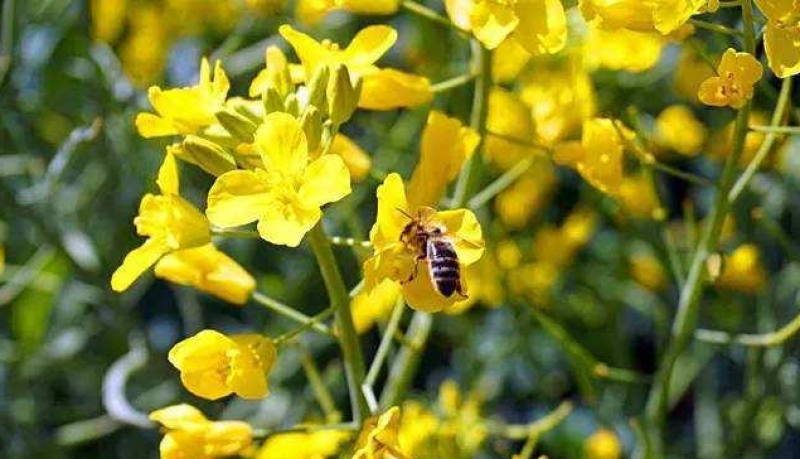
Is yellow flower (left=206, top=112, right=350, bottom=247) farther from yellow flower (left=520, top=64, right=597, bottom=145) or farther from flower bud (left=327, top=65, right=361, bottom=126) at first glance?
yellow flower (left=520, top=64, right=597, bottom=145)

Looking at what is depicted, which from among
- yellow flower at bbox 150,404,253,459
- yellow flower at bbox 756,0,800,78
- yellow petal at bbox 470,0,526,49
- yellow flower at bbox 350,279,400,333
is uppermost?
yellow flower at bbox 756,0,800,78

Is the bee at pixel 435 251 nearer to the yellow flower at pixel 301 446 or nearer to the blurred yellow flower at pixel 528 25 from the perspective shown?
the blurred yellow flower at pixel 528 25

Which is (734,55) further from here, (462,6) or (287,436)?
(287,436)

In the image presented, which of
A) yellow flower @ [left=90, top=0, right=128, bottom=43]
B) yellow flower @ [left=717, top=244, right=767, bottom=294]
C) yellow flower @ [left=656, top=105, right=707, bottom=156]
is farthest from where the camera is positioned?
yellow flower @ [left=90, top=0, right=128, bottom=43]

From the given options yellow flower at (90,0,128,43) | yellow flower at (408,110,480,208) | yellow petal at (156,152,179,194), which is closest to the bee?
yellow flower at (408,110,480,208)

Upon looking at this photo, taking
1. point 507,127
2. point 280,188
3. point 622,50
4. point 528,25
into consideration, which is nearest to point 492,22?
point 528,25

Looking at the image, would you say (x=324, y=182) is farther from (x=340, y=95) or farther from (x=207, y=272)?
(x=207, y=272)

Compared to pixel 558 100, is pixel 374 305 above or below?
below
